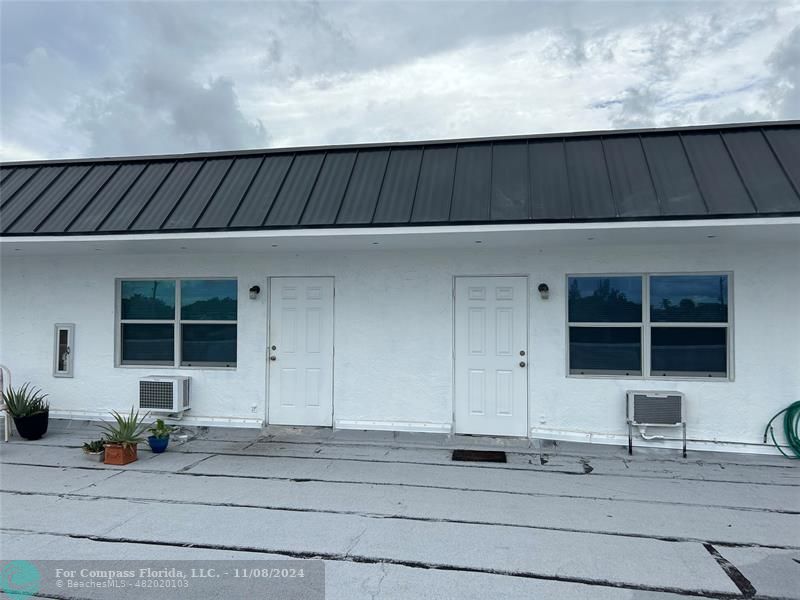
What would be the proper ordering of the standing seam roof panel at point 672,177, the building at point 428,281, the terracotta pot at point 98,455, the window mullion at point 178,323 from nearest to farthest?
the standing seam roof panel at point 672,177 → the building at point 428,281 → the terracotta pot at point 98,455 → the window mullion at point 178,323

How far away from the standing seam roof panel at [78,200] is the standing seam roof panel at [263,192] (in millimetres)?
2221

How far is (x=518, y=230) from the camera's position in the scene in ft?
17.2

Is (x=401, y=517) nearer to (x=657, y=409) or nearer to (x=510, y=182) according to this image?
(x=657, y=409)

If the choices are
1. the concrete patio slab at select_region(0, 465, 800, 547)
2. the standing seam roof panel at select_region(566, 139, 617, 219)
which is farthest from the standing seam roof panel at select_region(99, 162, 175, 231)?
the standing seam roof panel at select_region(566, 139, 617, 219)

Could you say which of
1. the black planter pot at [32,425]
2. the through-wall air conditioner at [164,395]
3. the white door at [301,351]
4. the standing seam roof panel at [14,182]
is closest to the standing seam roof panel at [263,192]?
the white door at [301,351]

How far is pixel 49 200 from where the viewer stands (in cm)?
685

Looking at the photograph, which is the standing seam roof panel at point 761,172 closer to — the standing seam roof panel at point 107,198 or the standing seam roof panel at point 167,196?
the standing seam roof panel at point 167,196

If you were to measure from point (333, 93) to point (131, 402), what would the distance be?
887cm

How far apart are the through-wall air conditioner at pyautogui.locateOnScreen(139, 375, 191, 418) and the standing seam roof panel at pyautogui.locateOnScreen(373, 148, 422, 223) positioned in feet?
11.6

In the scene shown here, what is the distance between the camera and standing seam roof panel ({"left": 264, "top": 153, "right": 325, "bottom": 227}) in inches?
229

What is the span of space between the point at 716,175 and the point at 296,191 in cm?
459

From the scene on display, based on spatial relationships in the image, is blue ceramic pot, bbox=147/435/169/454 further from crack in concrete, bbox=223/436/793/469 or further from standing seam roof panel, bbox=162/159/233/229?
standing seam roof panel, bbox=162/159/233/229

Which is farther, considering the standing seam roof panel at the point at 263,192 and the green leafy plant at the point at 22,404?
the green leafy plant at the point at 22,404

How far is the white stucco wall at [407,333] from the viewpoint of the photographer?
5754 millimetres
